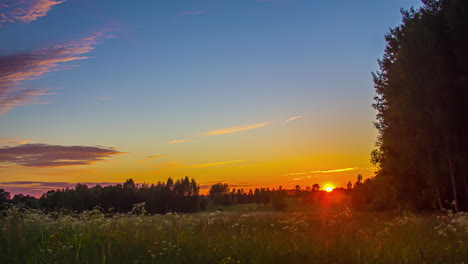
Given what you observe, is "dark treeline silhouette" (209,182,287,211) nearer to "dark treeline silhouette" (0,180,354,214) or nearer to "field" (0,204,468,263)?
"dark treeline silhouette" (0,180,354,214)

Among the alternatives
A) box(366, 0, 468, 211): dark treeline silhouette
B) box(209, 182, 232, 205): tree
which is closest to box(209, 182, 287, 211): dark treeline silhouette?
box(209, 182, 232, 205): tree

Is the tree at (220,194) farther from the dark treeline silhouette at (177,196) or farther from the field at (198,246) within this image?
the field at (198,246)

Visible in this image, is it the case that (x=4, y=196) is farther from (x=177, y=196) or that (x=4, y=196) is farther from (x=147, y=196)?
(x=177, y=196)

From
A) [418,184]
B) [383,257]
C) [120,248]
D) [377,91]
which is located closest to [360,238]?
[383,257]

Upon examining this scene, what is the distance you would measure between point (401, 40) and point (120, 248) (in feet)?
76.7

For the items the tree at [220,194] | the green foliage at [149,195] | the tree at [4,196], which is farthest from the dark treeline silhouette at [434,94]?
the tree at [220,194]

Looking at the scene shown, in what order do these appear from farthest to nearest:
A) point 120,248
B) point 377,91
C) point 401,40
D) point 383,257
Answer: point 377,91 → point 401,40 → point 120,248 → point 383,257

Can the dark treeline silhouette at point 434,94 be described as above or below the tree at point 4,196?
above

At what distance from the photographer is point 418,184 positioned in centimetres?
2847

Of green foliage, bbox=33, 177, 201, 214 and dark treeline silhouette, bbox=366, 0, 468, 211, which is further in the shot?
green foliage, bbox=33, 177, 201, 214

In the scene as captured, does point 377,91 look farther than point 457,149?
Yes

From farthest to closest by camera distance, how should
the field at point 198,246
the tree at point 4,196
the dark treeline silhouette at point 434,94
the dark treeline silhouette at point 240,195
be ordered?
the dark treeline silhouette at point 240,195, the dark treeline silhouette at point 434,94, the tree at point 4,196, the field at point 198,246

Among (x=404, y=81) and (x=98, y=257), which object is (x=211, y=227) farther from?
(x=404, y=81)

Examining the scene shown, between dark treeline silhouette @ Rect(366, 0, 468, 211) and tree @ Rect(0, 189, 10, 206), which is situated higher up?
dark treeline silhouette @ Rect(366, 0, 468, 211)
